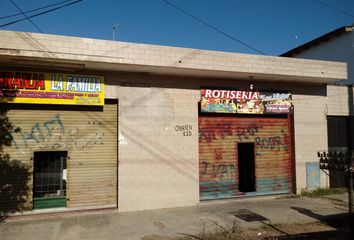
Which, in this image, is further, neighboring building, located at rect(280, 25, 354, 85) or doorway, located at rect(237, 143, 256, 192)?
neighboring building, located at rect(280, 25, 354, 85)

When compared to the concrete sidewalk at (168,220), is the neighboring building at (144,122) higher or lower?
higher

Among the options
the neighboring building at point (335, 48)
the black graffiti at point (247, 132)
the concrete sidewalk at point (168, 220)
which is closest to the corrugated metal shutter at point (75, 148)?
the concrete sidewalk at point (168, 220)

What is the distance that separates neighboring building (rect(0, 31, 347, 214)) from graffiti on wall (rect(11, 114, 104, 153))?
1.2 inches

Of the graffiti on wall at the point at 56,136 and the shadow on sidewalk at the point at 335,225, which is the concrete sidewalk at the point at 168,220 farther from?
the graffiti on wall at the point at 56,136

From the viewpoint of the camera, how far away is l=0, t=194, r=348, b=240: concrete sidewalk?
7.97m

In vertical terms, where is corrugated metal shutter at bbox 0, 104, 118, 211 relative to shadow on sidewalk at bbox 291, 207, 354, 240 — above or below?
above

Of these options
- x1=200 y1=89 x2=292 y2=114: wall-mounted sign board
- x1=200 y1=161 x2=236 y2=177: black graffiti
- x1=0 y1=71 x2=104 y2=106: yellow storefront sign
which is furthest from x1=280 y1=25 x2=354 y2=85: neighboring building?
x1=0 y1=71 x2=104 y2=106: yellow storefront sign

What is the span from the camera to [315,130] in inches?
526

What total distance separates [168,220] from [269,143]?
5782mm

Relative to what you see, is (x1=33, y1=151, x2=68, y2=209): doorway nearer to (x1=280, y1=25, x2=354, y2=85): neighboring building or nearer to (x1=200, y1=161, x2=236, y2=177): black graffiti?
(x1=200, y1=161, x2=236, y2=177): black graffiti

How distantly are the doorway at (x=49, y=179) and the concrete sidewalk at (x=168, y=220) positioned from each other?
53cm

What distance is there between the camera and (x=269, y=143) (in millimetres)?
12750

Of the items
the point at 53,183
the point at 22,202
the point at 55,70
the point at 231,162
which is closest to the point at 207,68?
the point at 231,162

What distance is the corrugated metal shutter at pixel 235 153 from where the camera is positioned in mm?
11680
